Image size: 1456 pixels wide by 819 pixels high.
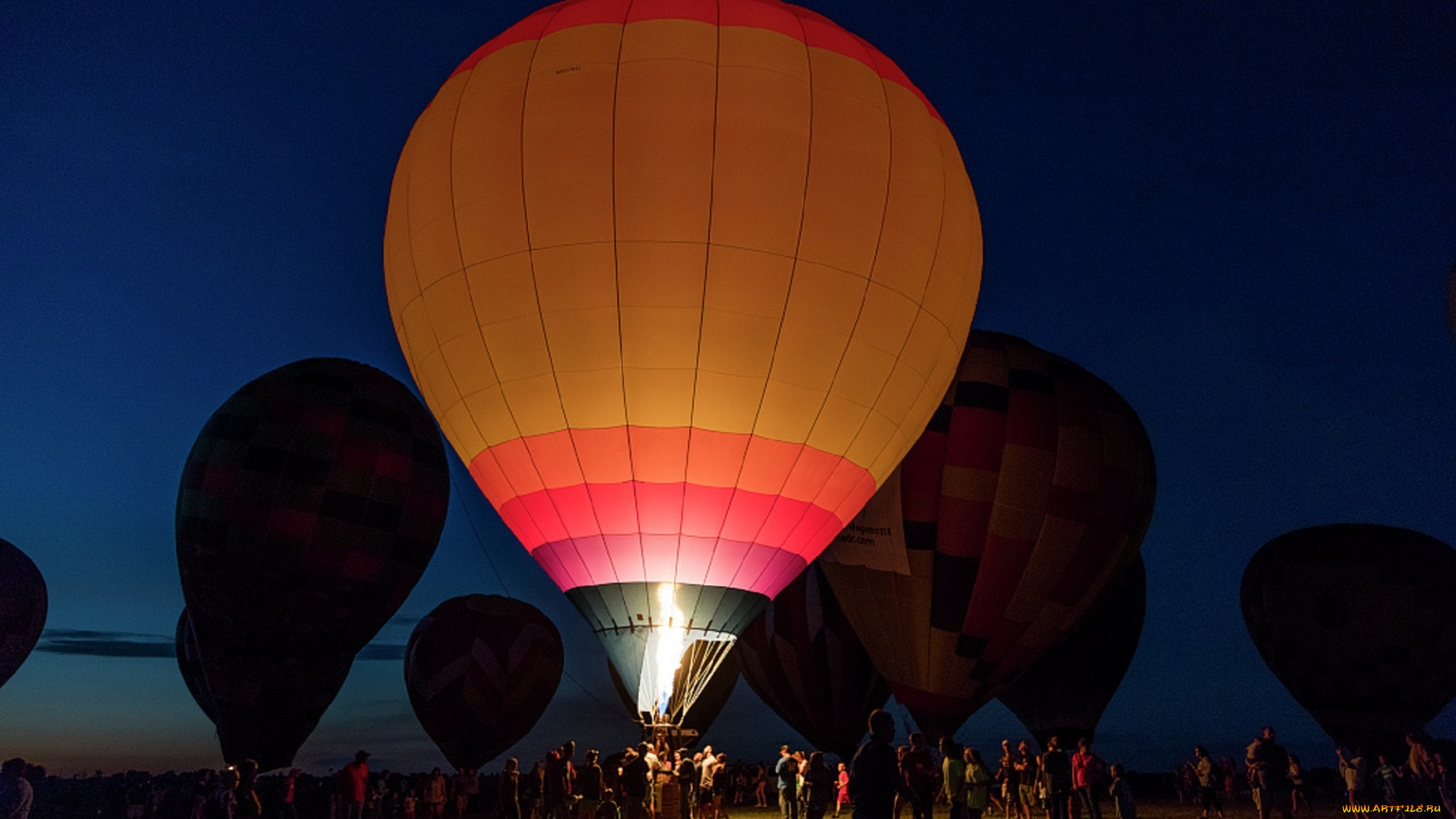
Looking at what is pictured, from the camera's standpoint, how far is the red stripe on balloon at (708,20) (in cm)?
1010

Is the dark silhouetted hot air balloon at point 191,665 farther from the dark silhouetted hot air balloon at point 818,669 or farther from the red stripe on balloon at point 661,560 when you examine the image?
the red stripe on balloon at point 661,560

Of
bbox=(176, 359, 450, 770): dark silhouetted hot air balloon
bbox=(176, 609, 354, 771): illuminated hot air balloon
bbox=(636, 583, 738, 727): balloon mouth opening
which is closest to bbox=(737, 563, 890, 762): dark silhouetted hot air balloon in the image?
bbox=(176, 359, 450, 770): dark silhouetted hot air balloon

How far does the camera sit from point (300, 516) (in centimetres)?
1788

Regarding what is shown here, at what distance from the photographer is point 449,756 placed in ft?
77.2

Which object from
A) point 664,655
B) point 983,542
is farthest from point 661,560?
point 983,542

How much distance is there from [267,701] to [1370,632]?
21.1 m

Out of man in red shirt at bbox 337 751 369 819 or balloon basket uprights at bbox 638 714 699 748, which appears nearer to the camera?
balloon basket uprights at bbox 638 714 699 748

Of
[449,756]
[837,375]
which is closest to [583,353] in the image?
[837,375]

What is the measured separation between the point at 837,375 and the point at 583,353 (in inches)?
96.4

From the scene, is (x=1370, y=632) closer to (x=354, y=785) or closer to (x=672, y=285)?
(x=672, y=285)

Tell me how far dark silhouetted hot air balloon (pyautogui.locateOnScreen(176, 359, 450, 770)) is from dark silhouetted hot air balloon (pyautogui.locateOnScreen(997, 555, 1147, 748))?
12651 mm

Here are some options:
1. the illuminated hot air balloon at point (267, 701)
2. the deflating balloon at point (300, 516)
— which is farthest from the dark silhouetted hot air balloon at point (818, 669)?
the illuminated hot air balloon at point (267, 701)

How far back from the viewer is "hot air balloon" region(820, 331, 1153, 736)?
51.5 ft

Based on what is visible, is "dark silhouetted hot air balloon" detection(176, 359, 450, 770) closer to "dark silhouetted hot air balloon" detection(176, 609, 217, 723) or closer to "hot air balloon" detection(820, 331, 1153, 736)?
"dark silhouetted hot air balloon" detection(176, 609, 217, 723)
